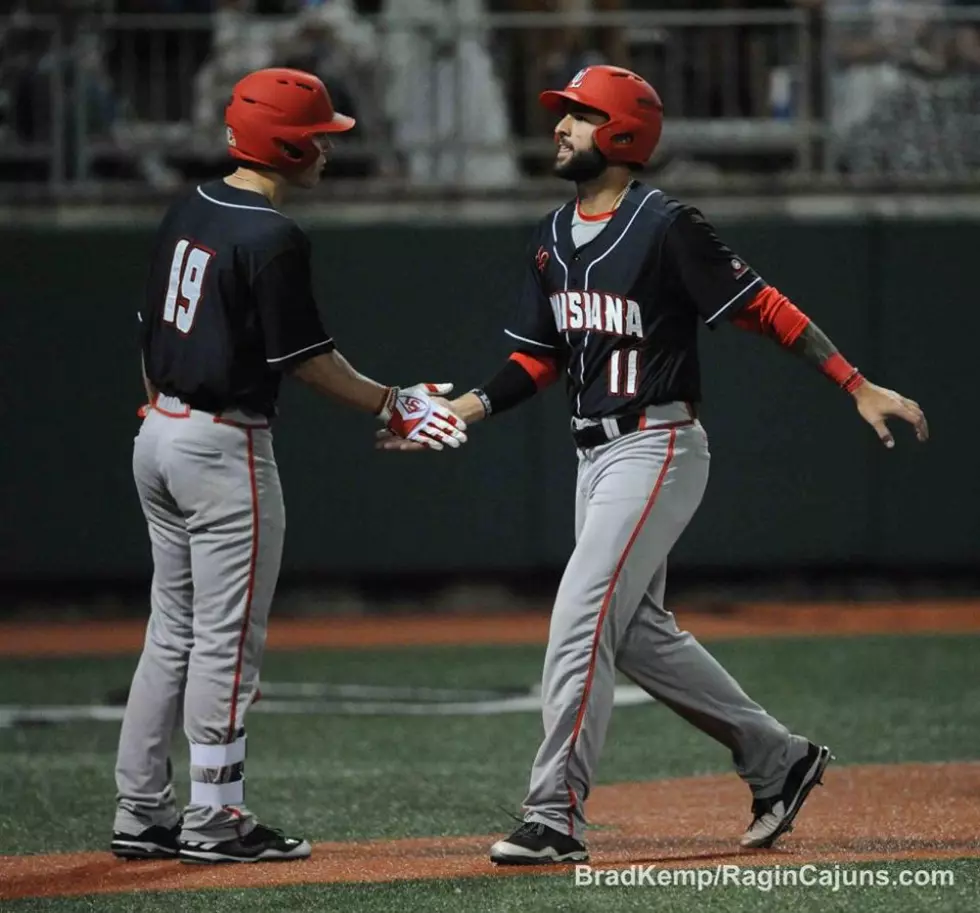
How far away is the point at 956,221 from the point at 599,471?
742cm

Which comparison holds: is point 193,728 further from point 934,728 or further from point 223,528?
point 934,728

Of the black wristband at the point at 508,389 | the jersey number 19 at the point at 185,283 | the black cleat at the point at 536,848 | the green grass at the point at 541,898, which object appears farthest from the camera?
the black wristband at the point at 508,389

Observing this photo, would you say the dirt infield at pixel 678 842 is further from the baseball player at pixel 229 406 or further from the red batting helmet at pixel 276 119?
the red batting helmet at pixel 276 119

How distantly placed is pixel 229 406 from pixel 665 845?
168 centimetres

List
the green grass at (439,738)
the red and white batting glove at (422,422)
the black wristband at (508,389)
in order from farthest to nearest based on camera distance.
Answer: the green grass at (439,738) < the black wristband at (508,389) < the red and white batting glove at (422,422)

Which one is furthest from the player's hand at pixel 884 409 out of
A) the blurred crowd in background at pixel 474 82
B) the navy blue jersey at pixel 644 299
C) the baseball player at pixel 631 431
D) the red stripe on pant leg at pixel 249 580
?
the blurred crowd in background at pixel 474 82

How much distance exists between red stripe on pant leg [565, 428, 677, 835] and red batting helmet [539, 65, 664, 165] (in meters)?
0.75

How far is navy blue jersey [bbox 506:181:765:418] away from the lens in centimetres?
514

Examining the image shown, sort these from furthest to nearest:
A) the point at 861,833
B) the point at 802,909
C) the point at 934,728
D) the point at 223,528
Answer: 1. the point at 934,728
2. the point at 861,833
3. the point at 223,528
4. the point at 802,909

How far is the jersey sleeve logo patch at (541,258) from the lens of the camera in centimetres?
539

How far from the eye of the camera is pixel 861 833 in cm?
566

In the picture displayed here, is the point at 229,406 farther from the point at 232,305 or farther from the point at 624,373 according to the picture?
the point at 624,373

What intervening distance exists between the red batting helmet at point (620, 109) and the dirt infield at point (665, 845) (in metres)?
1.85

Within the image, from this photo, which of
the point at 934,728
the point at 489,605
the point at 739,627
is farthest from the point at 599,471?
the point at 489,605
